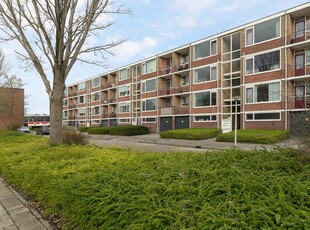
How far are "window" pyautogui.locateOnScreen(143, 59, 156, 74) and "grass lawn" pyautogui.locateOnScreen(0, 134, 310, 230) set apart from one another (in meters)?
32.0

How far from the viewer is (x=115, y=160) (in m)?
5.42

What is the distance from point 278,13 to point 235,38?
493 cm

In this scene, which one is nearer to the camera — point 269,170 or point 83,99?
point 269,170

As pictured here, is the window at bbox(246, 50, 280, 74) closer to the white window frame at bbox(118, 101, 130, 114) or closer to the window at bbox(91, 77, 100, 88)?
the white window frame at bbox(118, 101, 130, 114)

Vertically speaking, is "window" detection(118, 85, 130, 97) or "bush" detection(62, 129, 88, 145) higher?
"window" detection(118, 85, 130, 97)

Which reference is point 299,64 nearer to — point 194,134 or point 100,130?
point 194,134

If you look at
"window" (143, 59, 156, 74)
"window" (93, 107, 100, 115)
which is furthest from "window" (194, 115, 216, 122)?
"window" (93, 107, 100, 115)

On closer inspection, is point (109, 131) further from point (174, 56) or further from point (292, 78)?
point (292, 78)

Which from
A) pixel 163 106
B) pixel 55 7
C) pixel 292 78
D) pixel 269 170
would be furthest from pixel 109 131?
pixel 269 170

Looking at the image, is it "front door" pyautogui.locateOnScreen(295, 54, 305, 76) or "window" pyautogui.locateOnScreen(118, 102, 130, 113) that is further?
"window" pyautogui.locateOnScreen(118, 102, 130, 113)

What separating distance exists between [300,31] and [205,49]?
9.93 m

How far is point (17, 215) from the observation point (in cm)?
426

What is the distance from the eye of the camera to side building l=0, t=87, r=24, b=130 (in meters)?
30.1

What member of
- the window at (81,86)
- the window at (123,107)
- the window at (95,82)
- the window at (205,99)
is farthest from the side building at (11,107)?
the window at (205,99)
